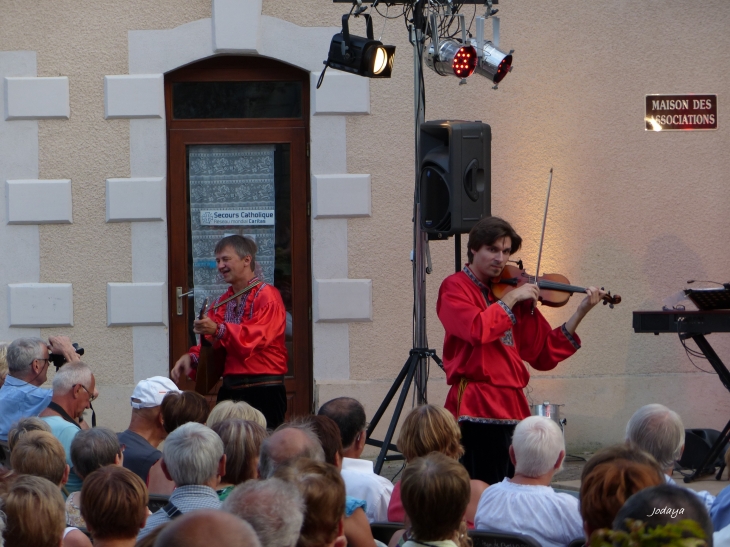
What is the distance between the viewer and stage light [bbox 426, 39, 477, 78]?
5629 mm

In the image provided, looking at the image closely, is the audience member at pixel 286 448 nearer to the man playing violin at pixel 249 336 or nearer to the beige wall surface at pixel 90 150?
the man playing violin at pixel 249 336

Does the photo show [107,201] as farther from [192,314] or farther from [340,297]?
[340,297]

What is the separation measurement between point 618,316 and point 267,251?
2457mm

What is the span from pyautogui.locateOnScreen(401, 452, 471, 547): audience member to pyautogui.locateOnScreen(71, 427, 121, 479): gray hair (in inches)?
49.7

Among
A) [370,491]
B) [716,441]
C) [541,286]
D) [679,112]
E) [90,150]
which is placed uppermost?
[679,112]

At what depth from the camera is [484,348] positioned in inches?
193

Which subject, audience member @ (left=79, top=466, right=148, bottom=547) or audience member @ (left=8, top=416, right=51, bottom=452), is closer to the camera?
audience member @ (left=79, top=466, right=148, bottom=547)

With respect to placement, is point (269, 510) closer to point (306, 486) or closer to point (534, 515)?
point (306, 486)

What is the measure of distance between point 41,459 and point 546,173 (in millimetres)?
4557

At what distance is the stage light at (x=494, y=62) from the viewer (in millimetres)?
5719

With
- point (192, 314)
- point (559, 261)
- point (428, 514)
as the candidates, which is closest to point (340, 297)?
point (192, 314)

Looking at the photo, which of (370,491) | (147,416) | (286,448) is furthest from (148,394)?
(286,448)

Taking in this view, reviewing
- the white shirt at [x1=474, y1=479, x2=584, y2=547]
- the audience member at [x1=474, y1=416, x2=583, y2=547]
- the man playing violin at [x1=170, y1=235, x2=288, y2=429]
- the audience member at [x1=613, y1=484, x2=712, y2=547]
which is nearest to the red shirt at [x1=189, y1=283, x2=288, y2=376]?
the man playing violin at [x1=170, y1=235, x2=288, y2=429]

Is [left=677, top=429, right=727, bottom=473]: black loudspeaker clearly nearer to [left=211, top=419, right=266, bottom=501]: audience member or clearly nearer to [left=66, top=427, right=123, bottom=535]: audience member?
[left=211, top=419, right=266, bottom=501]: audience member
